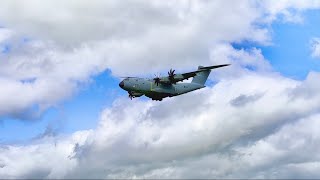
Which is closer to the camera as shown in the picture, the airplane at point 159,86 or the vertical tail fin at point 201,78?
the airplane at point 159,86

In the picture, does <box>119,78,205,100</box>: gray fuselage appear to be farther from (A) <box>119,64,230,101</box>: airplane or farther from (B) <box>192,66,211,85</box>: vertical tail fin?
(B) <box>192,66,211,85</box>: vertical tail fin

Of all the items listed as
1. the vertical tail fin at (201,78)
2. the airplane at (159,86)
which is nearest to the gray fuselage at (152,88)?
the airplane at (159,86)

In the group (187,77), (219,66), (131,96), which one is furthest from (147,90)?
(219,66)

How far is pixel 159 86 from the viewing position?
118375mm

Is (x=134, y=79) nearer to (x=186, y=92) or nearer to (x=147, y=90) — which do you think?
(x=147, y=90)

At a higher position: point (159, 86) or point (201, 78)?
point (201, 78)

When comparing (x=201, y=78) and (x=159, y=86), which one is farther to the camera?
(x=201, y=78)

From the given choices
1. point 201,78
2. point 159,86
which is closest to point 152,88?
point 159,86

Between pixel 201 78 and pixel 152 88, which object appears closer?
pixel 152 88

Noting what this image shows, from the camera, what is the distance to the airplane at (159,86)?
11356 centimetres

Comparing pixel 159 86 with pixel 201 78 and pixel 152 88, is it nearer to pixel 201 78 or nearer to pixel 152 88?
pixel 152 88

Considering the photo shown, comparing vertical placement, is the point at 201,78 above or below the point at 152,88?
above

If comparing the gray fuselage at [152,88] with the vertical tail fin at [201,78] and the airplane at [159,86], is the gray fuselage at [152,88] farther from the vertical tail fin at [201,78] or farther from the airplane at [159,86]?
the vertical tail fin at [201,78]

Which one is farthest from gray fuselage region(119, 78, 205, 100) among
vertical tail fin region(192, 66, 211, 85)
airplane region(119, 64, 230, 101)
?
vertical tail fin region(192, 66, 211, 85)
